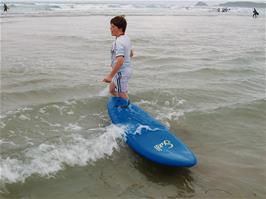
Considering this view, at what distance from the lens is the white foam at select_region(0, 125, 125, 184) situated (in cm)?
468

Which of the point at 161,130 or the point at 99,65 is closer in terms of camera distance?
the point at 161,130

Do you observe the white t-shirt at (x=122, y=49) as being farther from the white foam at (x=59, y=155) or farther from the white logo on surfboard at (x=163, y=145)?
the white logo on surfboard at (x=163, y=145)

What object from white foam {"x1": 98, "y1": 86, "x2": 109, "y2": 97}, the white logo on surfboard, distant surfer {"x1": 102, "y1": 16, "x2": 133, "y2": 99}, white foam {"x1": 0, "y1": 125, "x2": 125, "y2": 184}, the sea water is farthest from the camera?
white foam {"x1": 98, "y1": 86, "x2": 109, "y2": 97}

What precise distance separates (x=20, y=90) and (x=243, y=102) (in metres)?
4.91

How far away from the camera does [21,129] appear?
6070mm

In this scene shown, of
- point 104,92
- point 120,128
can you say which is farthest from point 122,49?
point 104,92

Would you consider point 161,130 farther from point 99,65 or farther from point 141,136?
point 99,65

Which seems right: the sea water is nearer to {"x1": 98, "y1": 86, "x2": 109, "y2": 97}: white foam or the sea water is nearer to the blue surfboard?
{"x1": 98, "y1": 86, "x2": 109, "y2": 97}: white foam

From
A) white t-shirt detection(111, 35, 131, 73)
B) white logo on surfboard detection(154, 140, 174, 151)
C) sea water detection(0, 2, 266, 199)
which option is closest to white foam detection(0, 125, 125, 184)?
sea water detection(0, 2, 266, 199)

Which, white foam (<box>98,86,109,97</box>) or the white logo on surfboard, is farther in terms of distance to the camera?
white foam (<box>98,86,109,97</box>)

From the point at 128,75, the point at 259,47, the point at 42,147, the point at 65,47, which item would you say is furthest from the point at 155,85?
the point at 259,47

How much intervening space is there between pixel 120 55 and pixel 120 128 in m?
1.18

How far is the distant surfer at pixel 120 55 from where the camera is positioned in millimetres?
5848

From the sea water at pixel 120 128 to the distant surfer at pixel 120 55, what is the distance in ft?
2.73
